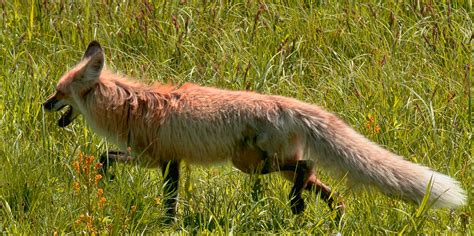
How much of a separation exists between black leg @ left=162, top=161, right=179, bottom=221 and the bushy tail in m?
0.86

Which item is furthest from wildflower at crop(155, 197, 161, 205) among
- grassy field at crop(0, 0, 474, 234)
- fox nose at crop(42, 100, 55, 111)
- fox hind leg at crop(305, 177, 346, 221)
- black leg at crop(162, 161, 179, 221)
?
fox nose at crop(42, 100, 55, 111)

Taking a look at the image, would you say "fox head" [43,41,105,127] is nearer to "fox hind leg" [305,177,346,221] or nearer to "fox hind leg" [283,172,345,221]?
"fox hind leg" [283,172,345,221]

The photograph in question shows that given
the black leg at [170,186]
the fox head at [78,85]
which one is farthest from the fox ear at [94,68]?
the black leg at [170,186]

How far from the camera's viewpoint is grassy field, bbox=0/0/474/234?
5.55m

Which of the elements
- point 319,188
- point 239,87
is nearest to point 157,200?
point 319,188

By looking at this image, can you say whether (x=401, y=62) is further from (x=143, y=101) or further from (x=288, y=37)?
(x=143, y=101)

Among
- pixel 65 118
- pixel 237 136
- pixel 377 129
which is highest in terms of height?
pixel 237 136

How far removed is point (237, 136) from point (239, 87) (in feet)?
5.52

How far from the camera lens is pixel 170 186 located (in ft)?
20.2

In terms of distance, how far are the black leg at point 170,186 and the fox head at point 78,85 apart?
0.74 meters

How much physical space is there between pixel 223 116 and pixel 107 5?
9.77ft

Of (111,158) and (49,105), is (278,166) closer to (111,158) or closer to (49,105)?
(111,158)

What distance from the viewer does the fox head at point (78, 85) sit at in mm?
6531

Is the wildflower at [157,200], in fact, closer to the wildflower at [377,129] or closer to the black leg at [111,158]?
the black leg at [111,158]
